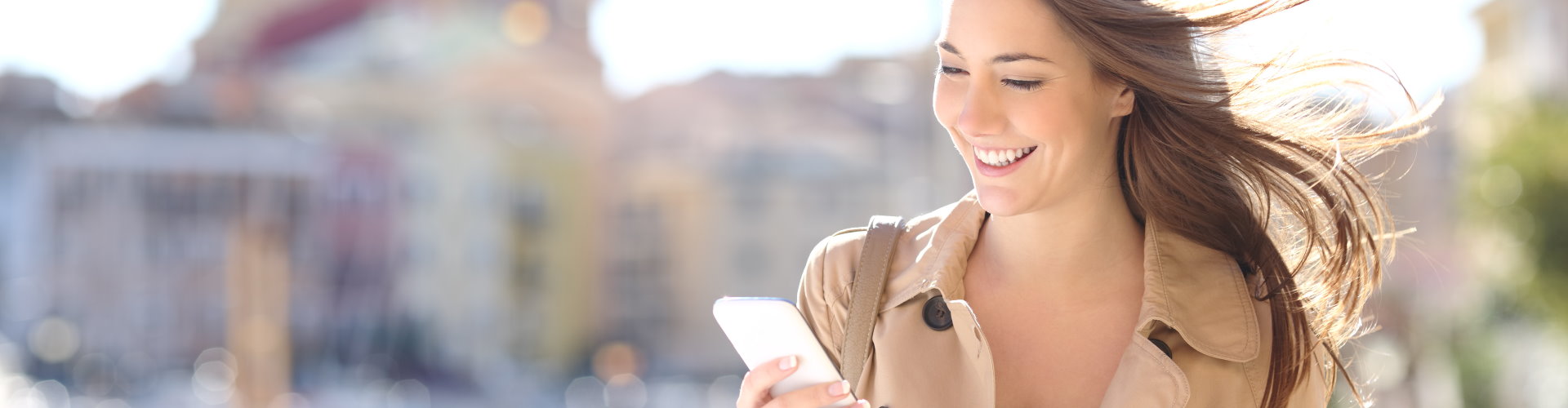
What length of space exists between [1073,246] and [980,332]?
170 millimetres

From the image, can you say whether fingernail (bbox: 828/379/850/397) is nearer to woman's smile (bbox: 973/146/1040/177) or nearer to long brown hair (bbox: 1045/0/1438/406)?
woman's smile (bbox: 973/146/1040/177)

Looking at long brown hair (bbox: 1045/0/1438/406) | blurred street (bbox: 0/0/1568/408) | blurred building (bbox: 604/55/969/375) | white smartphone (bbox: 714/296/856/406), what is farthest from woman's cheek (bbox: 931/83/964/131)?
blurred building (bbox: 604/55/969/375)

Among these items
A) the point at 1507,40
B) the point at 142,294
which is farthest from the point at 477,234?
the point at 1507,40

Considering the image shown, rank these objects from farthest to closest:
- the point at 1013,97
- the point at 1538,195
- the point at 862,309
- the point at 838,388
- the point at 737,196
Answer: the point at 737,196 → the point at 1538,195 → the point at 862,309 → the point at 1013,97 → the point at 838,388

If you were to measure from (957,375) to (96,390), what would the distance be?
86.7 feet

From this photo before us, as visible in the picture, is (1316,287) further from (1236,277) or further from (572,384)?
(572,384)

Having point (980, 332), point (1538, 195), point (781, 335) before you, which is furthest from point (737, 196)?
point (781, 335)

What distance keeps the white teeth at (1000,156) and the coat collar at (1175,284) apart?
15 cm

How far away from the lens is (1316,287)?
1.51 metres

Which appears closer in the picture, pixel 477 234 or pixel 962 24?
pixel 962 24

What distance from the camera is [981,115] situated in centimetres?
138

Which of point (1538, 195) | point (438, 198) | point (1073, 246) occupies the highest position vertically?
point (1073, 246)

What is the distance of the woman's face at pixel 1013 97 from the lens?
4.58 ft

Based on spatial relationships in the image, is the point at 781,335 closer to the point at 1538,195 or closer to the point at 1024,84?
the point at 1024,84
